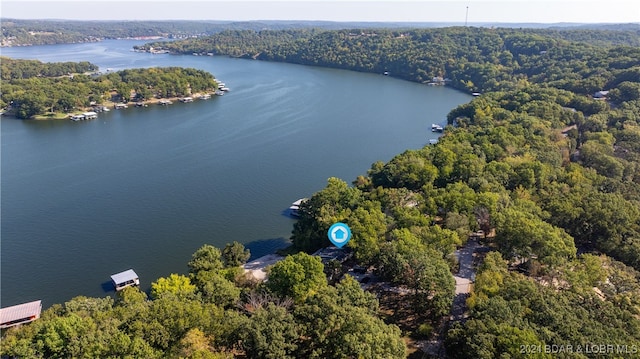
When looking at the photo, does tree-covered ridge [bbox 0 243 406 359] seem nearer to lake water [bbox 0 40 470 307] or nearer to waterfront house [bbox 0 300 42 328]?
waterfront house [bbox 0 300 42 328]

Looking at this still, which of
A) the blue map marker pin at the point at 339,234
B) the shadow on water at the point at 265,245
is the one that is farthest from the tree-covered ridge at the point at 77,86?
the blue map marker pin at the point at 339,234

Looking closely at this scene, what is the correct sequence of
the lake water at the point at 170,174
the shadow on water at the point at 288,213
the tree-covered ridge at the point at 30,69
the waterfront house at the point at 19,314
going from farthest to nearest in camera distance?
the tree-covered ridge at the point at 30,69 → the shadow on water at the point at 288,213 → the lake water at the point at 170,174 → the waterfront house at the point at 19,314

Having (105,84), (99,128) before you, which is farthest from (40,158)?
(105,84)

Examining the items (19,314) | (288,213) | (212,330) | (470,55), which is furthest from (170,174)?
(470,55)

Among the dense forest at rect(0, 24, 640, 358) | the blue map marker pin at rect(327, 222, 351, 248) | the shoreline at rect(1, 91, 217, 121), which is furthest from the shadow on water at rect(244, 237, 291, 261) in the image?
the shoreline at rect(1, 91, 217, 121)

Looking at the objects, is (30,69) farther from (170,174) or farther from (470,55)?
(470,55)

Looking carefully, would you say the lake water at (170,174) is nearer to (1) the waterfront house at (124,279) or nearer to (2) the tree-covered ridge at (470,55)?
(1) the waterfront house at (124,279)
